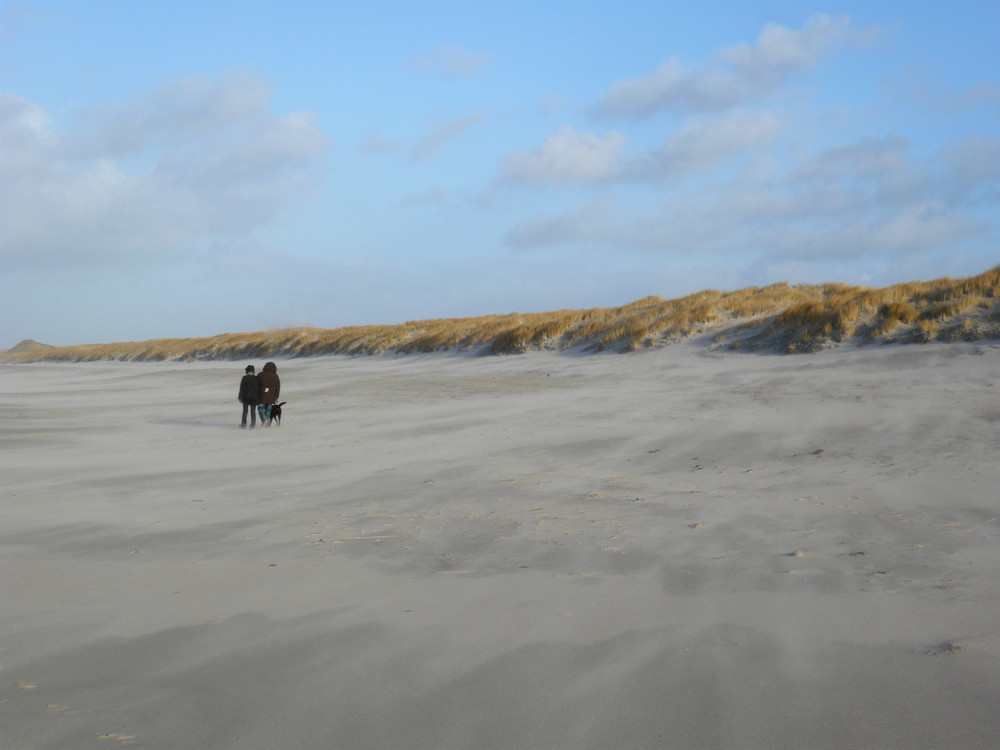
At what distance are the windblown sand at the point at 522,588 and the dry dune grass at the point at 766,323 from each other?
6135mm

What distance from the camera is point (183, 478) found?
7.27 m

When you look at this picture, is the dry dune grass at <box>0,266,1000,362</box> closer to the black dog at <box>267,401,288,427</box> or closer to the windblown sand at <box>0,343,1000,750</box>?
the windblown sand at <box>0,343,1000,750</box>

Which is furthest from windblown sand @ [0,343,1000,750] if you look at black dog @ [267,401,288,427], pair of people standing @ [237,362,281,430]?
pair of people standing @ [237,362,281,430]

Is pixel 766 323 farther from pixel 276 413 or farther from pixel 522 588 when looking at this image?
pixel 522 588

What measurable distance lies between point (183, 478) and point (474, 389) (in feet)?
26.8

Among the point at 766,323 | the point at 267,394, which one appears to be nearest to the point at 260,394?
the point at 267,394

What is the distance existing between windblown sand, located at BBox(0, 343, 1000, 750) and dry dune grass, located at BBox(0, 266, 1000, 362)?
614cm

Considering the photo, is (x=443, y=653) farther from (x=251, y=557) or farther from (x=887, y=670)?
(x=251, y=557)

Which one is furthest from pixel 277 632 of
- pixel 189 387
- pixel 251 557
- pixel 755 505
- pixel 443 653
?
pixel 189 387

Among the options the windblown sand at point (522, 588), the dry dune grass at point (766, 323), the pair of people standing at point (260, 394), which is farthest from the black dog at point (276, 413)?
the dry dune grass at point (766, 323)

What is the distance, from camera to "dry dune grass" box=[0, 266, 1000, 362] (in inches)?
574

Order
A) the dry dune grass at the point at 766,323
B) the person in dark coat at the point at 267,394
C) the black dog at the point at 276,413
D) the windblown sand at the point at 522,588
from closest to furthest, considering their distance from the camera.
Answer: the windblown sand at the point at 522,588
the black dog at the point at 276,413
the person in dark coat at the point at 267,394
the dry dune grass at the point at 766,323

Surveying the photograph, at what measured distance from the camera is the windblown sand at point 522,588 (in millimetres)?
2418

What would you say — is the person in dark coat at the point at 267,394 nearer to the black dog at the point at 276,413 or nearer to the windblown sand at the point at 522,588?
the black dog at the point at 276,413
